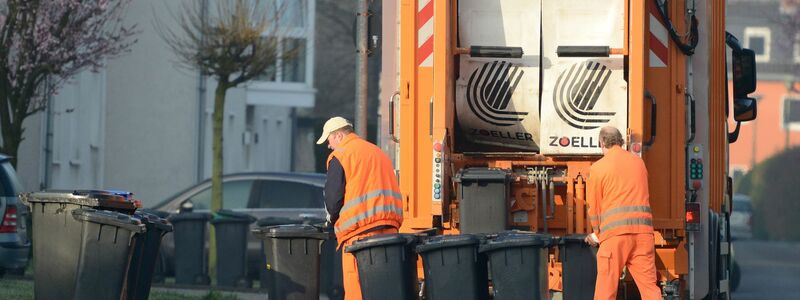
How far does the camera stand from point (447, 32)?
11.1m

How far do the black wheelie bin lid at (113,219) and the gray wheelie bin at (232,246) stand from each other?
7.37 meters

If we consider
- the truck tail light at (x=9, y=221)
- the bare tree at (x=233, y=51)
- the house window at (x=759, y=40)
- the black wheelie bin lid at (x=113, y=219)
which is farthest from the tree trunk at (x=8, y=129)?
the house window at (x=759, y=40)

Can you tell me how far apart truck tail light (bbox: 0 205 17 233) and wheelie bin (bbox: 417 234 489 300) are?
260 inches

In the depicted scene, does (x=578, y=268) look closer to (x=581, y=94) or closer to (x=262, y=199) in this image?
(x=581, y=94)

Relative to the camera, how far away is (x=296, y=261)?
11852mm

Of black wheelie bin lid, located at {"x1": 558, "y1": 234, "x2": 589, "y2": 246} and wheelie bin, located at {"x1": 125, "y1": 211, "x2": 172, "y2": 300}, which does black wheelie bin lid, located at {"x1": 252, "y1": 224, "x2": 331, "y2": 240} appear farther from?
black wheelie bin lid, located at {"x1": 558, "y1": 234, "x2": 589, "y2": 246}

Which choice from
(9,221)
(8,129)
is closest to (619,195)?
(9,221)

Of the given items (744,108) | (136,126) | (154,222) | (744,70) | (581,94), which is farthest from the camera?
(136,126)

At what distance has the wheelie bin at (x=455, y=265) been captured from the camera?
1012 cm

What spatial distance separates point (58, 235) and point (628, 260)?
3.76 metres

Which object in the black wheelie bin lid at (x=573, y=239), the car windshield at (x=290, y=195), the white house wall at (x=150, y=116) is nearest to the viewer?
the black wheelie bin lid at (x=573, y=239)

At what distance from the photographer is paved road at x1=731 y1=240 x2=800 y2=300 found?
21497mm

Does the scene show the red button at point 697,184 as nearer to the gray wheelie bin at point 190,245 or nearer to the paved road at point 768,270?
the gray wheelie bin at point 190,245

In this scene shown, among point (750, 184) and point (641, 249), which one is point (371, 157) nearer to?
point (641, 249)
